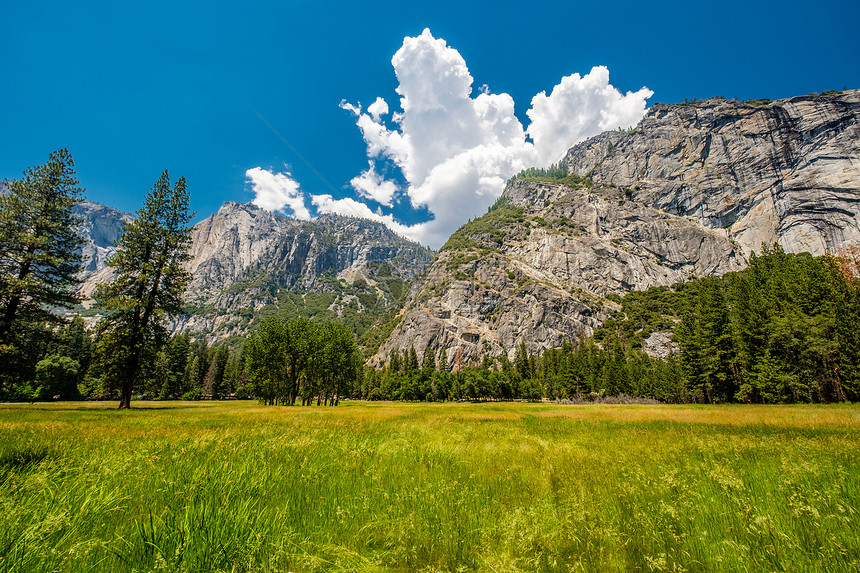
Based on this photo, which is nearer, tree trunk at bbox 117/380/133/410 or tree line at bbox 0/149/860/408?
tree line at bbox 0/149/860/408

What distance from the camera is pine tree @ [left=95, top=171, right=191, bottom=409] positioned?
24750 mm

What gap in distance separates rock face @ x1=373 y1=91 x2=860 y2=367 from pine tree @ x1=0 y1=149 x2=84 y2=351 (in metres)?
132

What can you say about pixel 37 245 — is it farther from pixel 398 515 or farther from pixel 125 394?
pixel 398 515

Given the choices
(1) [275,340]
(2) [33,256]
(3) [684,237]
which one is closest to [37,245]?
(2) [33,256]

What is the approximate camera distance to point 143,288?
1019 inches

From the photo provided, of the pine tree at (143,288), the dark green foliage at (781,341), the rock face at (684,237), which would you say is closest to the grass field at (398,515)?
the pine tree at (143,288)

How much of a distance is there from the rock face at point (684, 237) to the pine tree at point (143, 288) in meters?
126

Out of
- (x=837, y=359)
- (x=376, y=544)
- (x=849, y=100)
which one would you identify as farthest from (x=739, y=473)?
(x=849, y=100)

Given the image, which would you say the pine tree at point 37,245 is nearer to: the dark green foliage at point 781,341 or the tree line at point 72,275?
the tree line at point 72,275

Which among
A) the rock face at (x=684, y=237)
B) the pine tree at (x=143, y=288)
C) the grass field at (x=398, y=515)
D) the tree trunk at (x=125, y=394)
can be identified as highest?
the rock face at (x=684, y=237)

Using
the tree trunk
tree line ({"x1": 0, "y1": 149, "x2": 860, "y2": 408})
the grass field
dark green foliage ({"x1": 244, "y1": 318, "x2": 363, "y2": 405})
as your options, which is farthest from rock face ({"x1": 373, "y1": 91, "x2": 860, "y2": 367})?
the grass field

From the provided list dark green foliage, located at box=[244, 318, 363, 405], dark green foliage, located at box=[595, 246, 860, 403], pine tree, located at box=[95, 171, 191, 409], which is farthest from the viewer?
dark green foliage, located at box=[244, 318, 363, 405]

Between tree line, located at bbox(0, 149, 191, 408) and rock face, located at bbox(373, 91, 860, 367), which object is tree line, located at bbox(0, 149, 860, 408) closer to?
tree line, located at bbox(0, 149, 191, 408)

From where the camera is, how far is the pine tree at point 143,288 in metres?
24.8
